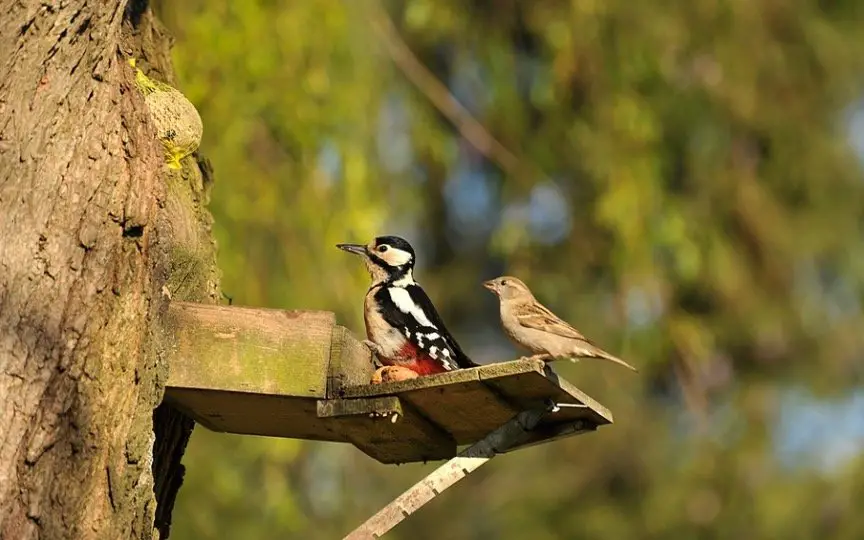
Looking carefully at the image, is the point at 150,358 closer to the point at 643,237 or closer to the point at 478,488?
the point at 643,237

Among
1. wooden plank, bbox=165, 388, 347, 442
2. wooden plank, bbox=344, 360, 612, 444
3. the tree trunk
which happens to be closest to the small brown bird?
wooden plank, bbox=344, 360, 612, 444

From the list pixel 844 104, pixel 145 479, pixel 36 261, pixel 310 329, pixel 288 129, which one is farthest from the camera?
pixel 844 104

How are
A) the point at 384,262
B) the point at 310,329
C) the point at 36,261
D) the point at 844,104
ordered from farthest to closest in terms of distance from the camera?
the point at 844,104 < the point at 384,262 < the point at 310,329 < the point at 36,261

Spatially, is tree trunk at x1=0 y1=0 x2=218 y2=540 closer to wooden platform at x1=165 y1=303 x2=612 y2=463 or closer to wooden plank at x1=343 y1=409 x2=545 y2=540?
wooden platform at x1=165 y1=303 x2=612 y2=463

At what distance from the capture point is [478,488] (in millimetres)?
13000

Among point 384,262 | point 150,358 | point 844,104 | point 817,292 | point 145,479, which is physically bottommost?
point 145,479

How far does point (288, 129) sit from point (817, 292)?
6762 mm

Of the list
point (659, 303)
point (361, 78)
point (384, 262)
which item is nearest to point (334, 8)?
point (361, 78)

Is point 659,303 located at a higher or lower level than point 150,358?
higher

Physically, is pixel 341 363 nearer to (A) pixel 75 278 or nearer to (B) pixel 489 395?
(B) pixel 489 395

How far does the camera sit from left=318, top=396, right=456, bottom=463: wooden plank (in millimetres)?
4383

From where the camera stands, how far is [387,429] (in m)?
4.59

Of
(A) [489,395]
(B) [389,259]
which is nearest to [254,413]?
(A) [489,395]

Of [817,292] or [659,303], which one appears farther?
[817,292]
